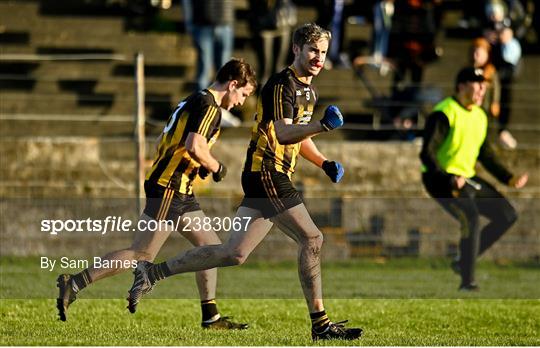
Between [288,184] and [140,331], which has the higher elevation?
[288,184]

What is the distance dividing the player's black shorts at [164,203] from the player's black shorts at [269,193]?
58 cm

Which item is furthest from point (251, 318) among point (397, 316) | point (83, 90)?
point (83, 90)

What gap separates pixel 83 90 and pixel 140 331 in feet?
26.4

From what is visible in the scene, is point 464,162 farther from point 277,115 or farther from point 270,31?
point 270,31

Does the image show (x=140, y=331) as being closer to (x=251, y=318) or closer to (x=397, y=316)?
(x=251, y=318)

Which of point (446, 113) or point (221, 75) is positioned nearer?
point (221, 75)

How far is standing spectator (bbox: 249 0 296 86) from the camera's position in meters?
18.2

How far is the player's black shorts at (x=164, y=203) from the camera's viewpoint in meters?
11.1

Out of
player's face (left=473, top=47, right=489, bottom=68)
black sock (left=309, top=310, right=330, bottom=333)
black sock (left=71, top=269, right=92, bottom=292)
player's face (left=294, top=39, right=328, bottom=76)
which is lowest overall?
black sock (left=309, top=310, right=330, bottom=333)

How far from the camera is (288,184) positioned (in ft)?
35.5

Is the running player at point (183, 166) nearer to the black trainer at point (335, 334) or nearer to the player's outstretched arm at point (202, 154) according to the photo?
the player's outstretched arm at point (202, 154)

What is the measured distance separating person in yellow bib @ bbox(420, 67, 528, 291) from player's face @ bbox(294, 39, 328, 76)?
3.73 m

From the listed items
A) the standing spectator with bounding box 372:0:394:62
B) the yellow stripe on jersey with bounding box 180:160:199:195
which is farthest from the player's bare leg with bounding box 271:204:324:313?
the standing spectator with bounding box 372:0:394:62

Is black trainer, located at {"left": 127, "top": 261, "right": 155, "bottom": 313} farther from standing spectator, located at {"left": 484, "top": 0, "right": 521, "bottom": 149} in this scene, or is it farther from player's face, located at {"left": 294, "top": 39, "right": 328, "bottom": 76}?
standing spectator, located at {"left": 484, "top": 0, "right": 521, "bottom": 149}
